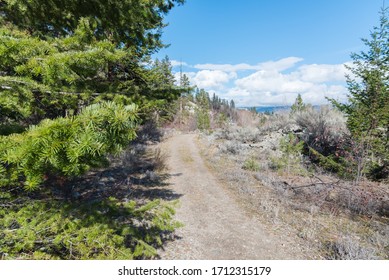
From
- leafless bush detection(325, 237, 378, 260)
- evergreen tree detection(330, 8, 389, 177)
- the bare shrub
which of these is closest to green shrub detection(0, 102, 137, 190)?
leafless bush detection(325, 237, 378, 260)

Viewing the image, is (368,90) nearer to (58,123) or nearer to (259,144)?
(259,144)

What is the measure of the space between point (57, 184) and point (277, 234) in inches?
261

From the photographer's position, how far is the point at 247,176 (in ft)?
30.2

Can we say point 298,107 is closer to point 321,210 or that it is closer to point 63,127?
point 321,210

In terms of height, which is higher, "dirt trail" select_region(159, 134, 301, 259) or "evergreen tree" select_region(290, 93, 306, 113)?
"evergreen tree" select_region(290, 93, 306, 113)

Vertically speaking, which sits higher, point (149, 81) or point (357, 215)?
point (149, 81)

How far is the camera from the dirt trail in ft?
14.5

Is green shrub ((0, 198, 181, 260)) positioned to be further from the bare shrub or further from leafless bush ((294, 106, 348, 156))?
the bare shrub

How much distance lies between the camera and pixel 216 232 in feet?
17.2

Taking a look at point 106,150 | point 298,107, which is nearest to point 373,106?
point 106,150

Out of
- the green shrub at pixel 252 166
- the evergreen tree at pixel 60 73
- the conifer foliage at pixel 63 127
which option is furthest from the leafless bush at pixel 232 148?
the conifer foliage at pixel 63 127

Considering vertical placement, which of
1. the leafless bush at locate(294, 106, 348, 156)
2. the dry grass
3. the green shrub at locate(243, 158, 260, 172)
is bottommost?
the dry grass
